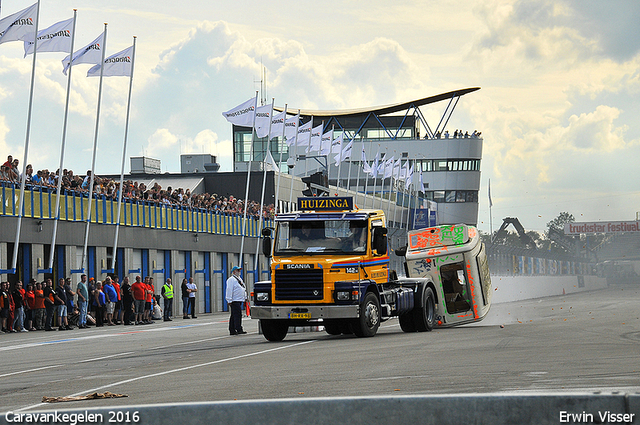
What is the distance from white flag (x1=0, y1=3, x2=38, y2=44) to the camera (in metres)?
29.8

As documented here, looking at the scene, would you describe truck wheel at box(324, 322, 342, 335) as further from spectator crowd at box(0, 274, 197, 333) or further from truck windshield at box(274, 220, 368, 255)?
spectator crowd at box(0, 274, 197, 333)

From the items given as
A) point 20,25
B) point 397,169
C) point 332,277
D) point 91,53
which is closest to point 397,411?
point 332,277

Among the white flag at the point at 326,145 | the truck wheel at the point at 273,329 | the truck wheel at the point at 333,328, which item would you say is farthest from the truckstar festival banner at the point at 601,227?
the truck wheel at the point at 273,329

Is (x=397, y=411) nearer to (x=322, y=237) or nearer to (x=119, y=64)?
(x=322, y=237)

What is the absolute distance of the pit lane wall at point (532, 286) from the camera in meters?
48.8

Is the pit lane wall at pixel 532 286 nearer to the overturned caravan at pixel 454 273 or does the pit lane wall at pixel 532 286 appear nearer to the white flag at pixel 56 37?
the overturned caravan at pixel 454 273

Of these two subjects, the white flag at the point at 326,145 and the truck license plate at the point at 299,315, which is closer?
the truck license plate at the point at 299,315

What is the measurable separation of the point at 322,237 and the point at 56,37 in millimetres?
16556

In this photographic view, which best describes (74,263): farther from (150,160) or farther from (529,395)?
(150,160)

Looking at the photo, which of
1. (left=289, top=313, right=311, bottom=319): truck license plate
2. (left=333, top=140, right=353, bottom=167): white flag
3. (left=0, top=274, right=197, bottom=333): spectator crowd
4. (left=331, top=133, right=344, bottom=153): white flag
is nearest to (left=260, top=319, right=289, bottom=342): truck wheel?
(left=289, top=313, right=311, bottom=319): truck license plate

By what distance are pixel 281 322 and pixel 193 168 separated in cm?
7200

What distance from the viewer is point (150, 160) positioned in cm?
8256

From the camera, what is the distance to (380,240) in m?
20.7

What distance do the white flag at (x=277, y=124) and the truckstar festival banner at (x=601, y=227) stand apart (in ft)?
364
